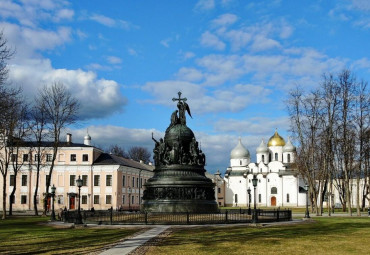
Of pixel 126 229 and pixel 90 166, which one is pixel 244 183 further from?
pixel 126 229

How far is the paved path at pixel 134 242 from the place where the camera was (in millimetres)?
15851

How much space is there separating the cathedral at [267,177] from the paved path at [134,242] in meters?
89.5

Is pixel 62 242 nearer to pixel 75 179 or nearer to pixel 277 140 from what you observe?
pixel 75 179

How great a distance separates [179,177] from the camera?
32156mm

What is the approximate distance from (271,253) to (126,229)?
10.7 metres

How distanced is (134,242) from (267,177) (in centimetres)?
9993

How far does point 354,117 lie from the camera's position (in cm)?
4631

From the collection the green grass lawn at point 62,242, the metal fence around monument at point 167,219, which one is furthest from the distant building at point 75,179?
the green grass lawn at point 62,242

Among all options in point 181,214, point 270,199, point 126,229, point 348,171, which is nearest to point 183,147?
point 181,214

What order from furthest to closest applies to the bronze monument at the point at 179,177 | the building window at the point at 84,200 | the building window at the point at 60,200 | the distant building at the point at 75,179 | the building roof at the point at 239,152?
the building roof at the point at 239,152 < the building window at the point at 60,200 < the building window at the point at 84,200 < the distant building at the point at 75,179 < the bronze monument at the point at 179,177

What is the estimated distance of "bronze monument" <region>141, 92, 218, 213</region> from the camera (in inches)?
1242

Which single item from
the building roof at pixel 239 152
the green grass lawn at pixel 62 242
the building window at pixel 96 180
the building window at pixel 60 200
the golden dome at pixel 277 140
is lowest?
the building window at pixel 60 200

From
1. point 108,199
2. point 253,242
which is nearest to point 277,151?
point 108,199

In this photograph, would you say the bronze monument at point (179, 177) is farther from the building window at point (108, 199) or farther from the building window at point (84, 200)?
the building window at point (84, 200)
